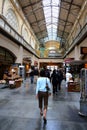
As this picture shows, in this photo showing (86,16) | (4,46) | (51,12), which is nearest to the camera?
(4,46)

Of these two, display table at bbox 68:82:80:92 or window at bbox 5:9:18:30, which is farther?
window at bbox 5:9:18:30

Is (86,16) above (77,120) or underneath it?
above

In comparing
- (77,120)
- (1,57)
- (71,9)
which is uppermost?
(71,9)

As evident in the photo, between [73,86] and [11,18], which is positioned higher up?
[11,18]

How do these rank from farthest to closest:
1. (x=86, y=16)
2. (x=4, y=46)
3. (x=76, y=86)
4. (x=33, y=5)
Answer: (x=33, y=5) → (x=86, y=16) → (x=4, y=46) → (x=76, y=86)

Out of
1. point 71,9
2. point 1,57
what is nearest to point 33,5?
point 71,9

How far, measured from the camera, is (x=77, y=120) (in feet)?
20.2

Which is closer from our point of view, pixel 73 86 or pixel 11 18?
pixel 73 86

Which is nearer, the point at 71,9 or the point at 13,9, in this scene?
the point at 13,9

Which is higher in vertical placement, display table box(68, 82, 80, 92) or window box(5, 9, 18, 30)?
window box(5, 9, 18, 30)

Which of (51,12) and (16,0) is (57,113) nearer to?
(16,0)

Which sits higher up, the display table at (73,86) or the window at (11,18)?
the window at (11,18)

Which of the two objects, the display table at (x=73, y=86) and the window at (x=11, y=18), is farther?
the window at (x=11, y=18)

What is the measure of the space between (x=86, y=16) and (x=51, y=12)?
35.5 ft
